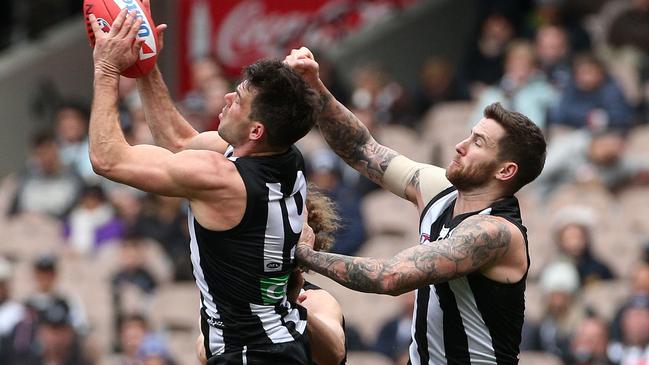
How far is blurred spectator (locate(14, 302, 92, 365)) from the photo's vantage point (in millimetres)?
11805

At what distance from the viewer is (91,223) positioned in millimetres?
13227

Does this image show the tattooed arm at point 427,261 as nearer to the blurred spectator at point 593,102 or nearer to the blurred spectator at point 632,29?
the blurred spectator at point 593,102

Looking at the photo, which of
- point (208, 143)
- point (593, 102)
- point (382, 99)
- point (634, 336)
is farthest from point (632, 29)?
point (208, 143)

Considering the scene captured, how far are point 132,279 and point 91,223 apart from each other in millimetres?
1028

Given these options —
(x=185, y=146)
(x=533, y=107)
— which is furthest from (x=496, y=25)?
(x=185, y=146)

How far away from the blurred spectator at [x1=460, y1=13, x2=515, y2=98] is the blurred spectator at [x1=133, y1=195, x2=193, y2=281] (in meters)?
2.92

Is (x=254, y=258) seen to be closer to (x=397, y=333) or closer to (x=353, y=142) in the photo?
(x=353, y=142)

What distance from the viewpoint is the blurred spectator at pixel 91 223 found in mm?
13078

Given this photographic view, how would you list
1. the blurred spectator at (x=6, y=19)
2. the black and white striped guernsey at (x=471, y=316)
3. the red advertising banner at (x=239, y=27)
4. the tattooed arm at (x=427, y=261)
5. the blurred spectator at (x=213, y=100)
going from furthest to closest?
the blurred spectator at (x=6, y=19) < the red advertising banner at (x=239, y=27) < the blurred spectator at (x=213, y=100) < the black and white striped guernsey at (x=471, y=316) < the tattooed arm at (x=427, y=261)

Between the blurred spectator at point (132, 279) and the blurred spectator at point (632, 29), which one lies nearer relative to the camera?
the blurred spectator at point (132, 279)

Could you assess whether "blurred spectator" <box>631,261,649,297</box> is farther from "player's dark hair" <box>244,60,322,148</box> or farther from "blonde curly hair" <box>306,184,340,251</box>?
"player's dark hair" <box>244,60,322,148</box>

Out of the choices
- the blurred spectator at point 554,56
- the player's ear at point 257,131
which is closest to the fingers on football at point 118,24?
the player's ear at point 257,131

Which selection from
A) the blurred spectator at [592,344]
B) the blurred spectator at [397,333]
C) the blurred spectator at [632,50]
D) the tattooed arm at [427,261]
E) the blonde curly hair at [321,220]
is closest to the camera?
the tattooed arm at [427,261]

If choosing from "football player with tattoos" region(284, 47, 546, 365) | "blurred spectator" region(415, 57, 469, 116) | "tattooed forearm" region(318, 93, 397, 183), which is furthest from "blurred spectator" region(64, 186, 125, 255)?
"football player with tattoos" region(284, 47, 546, 365)
